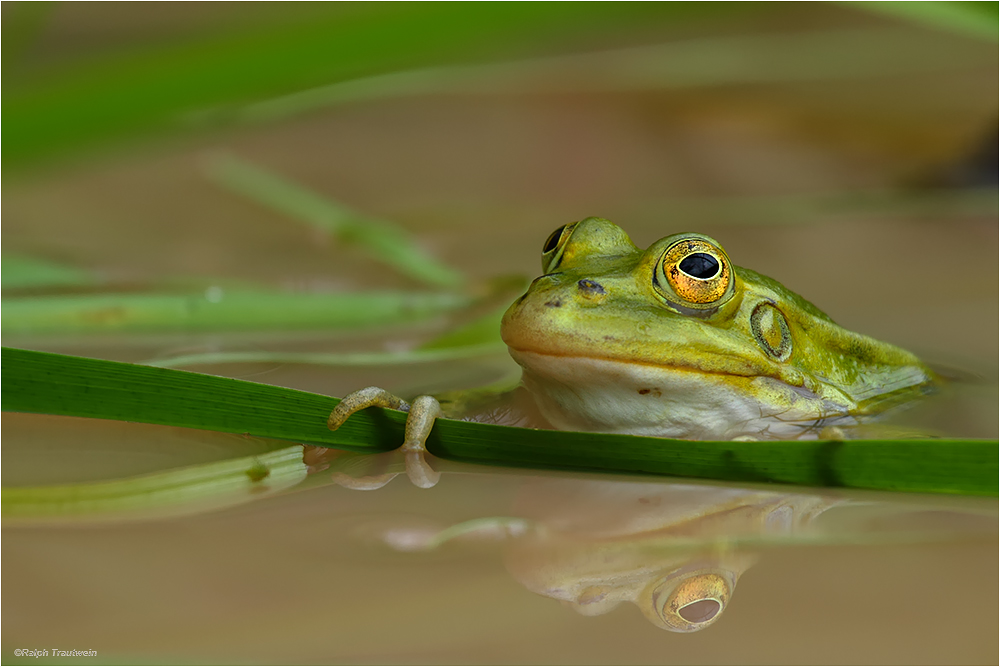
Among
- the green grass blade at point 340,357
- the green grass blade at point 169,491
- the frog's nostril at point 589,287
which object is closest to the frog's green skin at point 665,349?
the frog's nostril at point 589,287

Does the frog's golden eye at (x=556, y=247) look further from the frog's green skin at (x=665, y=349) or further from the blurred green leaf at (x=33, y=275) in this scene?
the blurred green leaf at (x=33, y=275)

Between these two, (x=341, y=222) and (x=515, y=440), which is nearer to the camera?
(x=515, y=440)

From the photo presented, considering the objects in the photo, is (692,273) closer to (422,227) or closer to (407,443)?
(407,443)

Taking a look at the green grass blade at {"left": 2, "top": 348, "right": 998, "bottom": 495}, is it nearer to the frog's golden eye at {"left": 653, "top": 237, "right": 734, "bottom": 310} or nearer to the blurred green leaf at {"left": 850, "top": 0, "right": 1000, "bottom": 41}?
the frog's golden eye at {"left": 653, "top": 237, "right": 734, "bottom": 310}

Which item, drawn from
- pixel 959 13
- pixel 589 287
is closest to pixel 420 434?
pixel 589 287

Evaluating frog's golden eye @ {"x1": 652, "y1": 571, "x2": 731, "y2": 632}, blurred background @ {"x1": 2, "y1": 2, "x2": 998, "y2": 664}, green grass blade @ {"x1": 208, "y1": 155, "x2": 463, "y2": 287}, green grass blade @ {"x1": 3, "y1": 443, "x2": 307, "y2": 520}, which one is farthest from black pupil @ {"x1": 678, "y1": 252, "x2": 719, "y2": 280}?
green grass blade @ {"x1": 208, "y1": 155, "x2": 463, "y2": 287}
